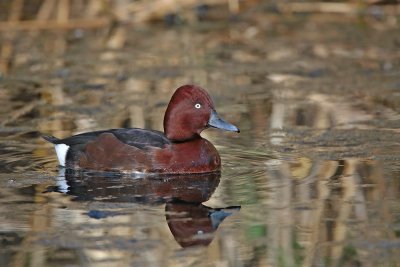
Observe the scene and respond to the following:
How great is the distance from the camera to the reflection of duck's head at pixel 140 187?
681 cm

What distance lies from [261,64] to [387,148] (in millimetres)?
4145

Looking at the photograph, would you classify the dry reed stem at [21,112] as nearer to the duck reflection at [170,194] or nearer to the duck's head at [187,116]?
the duck reflection at [170,194]

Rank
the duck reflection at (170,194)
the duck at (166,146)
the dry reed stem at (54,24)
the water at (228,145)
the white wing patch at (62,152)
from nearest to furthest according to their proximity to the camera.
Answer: the water at (228,145), the duck reflection at (170,194), the duck at (166,146), the white wing patch at (62,152), the dry reed stem at (54,24)

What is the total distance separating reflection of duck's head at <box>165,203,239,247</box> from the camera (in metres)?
5.78

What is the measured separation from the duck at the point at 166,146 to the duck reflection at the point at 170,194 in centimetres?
7

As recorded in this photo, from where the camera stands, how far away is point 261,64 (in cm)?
1205

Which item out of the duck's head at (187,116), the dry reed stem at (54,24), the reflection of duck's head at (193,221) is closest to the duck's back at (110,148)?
Result: the duck's head at (187,116)

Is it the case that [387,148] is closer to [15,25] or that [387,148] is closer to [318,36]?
[318,36]

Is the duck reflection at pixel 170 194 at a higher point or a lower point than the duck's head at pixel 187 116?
lower

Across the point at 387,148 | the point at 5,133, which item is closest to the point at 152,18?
the point at 5,133

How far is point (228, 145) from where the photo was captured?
8430 mm

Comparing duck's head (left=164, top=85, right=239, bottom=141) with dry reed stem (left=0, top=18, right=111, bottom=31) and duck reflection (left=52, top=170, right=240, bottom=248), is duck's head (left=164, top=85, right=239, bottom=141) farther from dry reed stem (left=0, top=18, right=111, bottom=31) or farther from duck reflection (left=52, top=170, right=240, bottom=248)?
dry reed stem (left=0, top=18, right=111, bottom=31)

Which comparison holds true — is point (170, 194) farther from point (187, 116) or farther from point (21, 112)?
point (21, 112)

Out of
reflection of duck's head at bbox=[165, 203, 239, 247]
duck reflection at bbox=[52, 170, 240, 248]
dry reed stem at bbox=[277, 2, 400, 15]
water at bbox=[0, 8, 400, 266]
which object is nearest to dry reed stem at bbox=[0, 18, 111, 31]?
water at bbox=[0, 8, 400, 266]
